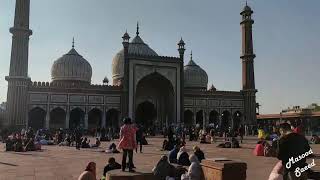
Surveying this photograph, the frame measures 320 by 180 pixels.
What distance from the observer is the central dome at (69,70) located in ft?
124

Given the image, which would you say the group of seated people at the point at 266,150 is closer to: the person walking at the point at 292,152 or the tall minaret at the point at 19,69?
the person walking at the point at 292,152

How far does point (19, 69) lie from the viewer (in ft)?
98.6

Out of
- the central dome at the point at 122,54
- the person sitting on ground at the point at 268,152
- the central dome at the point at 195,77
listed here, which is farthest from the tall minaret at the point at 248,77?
the person sitting on ground at the point at 268,152

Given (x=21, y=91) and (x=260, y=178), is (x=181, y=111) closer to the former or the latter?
(x=21, y=91)

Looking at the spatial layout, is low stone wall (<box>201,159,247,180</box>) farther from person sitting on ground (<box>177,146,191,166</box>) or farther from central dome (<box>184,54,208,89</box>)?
central dome (<box>184,54,208,89</box>)

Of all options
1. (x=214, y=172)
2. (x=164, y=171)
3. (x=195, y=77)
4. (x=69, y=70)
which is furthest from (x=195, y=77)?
(x=214, y=172)

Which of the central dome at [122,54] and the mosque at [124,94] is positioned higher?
the central dome at [122,54]

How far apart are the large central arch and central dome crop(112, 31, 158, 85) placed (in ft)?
14.3

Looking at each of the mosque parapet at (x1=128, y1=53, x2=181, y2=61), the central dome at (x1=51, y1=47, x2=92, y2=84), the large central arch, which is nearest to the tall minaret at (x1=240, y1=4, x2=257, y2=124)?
the mosque parapet at (x1=128, y1=53, x2=181, y2=61)

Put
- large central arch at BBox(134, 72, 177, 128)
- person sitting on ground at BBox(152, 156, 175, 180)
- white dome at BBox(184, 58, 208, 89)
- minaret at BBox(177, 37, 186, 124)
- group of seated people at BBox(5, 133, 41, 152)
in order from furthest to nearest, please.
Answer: white dome at BBox(184, 58, 208, 89), large central arch at BBox(134, 72, 177, 128), minaret at BBox(177, 37, 186, 124), group of seated people at BBox(5, 133, 41, 152), person sitting on ground at BBox(152, 156, 175, 180)

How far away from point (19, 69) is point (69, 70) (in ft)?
26.3

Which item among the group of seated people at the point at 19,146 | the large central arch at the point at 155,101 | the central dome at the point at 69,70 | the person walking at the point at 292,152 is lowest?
the group of seated people at the point at 19,146

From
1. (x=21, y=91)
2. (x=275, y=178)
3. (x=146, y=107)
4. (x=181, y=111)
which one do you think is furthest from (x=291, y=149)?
(x=146, y=107)

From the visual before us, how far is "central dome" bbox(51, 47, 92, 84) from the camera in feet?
124
